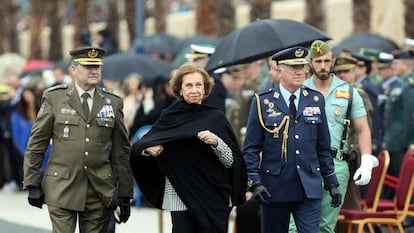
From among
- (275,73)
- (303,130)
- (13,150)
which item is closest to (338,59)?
(275,73)

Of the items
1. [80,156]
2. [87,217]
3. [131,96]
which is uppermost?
[80,156]

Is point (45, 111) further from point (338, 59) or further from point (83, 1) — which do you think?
point (83, 1)

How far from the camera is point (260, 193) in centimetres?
988

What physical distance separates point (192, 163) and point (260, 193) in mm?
565

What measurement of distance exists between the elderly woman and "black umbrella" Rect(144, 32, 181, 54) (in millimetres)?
17975

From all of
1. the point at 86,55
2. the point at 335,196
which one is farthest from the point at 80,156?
the point at 335,196

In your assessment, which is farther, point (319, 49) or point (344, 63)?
point (344, 63)

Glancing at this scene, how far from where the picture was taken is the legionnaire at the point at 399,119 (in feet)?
52.5

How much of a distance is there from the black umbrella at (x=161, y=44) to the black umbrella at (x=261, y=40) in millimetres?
14876

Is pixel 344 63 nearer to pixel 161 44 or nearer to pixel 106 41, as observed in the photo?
pixel 106 41

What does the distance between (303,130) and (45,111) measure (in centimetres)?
201

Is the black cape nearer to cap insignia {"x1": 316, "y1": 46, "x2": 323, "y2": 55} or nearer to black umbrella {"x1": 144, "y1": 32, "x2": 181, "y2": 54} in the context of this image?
cap insignia {"x1": 316, "y1": 46, "x2": 323, "y2": 55}

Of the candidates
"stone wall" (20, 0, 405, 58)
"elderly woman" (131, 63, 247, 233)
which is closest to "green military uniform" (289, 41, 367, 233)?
"elderly woman" (131, 63, 247, 233)

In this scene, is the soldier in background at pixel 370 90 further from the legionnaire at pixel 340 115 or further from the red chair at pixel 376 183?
the legionnaire at pixel 340 115
